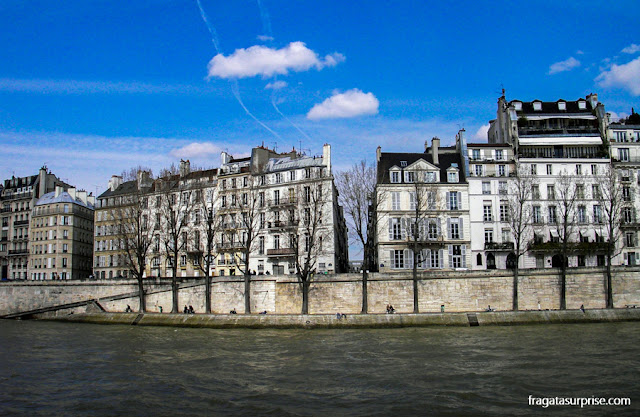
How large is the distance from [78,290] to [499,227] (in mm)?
36567

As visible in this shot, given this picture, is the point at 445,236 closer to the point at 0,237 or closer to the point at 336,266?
the point at 336,266

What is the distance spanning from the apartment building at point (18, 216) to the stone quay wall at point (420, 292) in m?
28.1

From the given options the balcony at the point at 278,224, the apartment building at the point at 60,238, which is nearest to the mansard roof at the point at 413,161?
the balcony at the point at 278,224

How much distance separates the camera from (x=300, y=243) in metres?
48.9

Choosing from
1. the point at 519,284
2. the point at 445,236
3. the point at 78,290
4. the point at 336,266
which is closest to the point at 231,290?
the point at 336,266

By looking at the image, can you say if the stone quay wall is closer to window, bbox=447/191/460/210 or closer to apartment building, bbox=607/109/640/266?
apartment building, bbox=607/109/640/266

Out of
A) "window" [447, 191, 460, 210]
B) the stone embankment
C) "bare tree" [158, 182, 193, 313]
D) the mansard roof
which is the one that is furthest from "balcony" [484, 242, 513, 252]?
"bare tree" [158, 182, 193, 313]

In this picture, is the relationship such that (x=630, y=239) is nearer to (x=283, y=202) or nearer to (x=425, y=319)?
(x=425, y=319)

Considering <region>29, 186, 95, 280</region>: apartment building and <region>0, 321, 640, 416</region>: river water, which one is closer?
<region>0, 321, 640, 416</region>: river water

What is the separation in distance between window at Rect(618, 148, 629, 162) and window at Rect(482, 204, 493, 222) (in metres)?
12.8

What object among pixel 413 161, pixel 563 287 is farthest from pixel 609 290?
pixel 413 161

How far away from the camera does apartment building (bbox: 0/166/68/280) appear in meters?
65.8

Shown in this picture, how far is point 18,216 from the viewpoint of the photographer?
6806 cm

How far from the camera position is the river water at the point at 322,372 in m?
16.2
